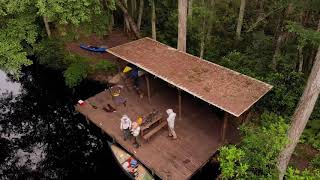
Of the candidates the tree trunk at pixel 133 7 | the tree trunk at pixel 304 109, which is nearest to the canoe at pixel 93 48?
the tree trunk at pixel 133 7

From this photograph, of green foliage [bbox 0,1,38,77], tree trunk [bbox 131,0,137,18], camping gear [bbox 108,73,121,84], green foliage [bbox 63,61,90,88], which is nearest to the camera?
green foliage [bbox 0,1,38,77]

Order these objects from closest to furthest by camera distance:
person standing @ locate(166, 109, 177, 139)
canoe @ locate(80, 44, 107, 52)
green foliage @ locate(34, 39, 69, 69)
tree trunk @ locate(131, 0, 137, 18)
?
person standing @ locate(166, 109, 177, 139) → green foliage @ locate(34, 39, 69, 69) → canoe @ locate(80, 44, 107, 52) → tree trunk @ locate(131, 0, 137, 18)

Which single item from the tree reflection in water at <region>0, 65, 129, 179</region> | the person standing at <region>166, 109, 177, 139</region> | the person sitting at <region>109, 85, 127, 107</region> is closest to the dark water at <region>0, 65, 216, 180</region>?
the tree reflection in water at <region>0, 65, 129, 179</region>

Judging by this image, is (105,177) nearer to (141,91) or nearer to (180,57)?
(141,91)

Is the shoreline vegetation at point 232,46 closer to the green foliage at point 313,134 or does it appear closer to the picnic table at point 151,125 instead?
the green foliage at point 313,134

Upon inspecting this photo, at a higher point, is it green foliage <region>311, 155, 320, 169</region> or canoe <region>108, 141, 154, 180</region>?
green foliage <region>311, 155, 320, 169</region>

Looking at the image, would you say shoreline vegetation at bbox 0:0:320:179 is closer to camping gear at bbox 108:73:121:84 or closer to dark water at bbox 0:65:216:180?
camping gear at bbox 108:73:121:84

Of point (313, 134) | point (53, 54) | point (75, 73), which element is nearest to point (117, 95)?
point (75, 73)
